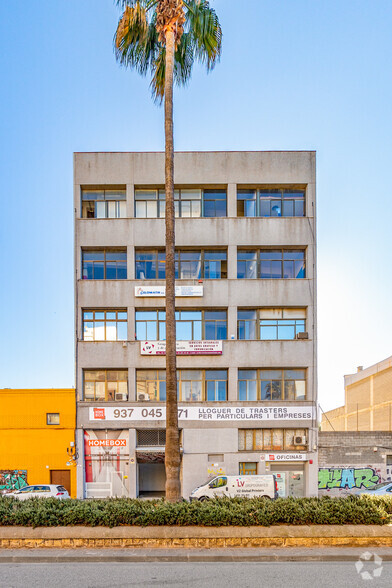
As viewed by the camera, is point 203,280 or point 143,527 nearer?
point 143,527

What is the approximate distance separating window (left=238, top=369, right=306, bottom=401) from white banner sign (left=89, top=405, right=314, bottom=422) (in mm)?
807

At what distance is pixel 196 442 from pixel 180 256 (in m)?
10.7

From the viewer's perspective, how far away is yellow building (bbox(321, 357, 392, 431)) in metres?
40.0

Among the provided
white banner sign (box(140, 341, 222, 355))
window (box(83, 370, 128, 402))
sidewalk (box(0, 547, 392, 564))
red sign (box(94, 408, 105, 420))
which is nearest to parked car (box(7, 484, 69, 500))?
red sign (box(94, 408, 105, 420))

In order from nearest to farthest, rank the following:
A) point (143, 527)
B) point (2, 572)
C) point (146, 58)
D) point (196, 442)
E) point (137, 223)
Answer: point (2, 572)
point (143, 527)
point (146, 58)
point (196, 442)
point (137, 223)

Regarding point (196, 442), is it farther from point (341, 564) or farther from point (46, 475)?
point (341, 564)

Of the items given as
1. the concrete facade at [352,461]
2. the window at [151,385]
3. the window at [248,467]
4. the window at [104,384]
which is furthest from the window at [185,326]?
the concrete facade at [352,461]

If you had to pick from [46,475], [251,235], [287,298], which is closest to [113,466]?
[46,475]

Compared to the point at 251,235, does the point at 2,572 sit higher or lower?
lower

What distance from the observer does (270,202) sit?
27344 mm

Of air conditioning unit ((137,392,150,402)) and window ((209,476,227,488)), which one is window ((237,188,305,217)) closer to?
air conditioning unit ((137,392,150,402))

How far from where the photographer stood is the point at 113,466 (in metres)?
25.0

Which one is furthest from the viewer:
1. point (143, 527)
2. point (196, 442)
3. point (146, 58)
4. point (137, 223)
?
point (137, 223)

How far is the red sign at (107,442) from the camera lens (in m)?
25.0
